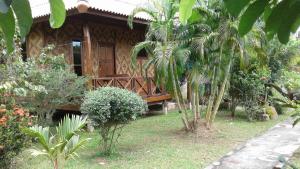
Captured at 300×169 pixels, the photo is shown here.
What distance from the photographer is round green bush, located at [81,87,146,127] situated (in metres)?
6.43

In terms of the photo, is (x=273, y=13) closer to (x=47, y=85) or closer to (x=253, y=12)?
(x=253, y=12)

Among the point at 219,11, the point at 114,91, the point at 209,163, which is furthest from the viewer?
the point at 219,11

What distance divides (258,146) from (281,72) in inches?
221

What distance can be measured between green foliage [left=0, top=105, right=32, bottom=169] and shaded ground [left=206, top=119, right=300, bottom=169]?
3.11m

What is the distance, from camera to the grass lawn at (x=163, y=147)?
6078mm

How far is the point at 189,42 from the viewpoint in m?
7.97

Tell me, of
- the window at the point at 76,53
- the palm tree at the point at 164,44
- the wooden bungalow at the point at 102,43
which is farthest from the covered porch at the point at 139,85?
the palm tree at the point at 164,44

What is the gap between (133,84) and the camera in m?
11.4

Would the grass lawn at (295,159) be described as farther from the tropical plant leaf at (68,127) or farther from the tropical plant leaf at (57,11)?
the tropical plant leaf at (57,11)

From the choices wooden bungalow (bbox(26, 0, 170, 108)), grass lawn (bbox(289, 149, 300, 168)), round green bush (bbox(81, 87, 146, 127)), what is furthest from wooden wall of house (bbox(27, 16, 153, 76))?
grass lawn (bbox(289, 149, 300, 168))

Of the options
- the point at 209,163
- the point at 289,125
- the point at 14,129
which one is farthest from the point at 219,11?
Answer: the point at 14,129

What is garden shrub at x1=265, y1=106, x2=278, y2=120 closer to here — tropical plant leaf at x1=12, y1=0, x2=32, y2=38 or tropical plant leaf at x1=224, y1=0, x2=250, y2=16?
tropical plant leaf at x1=224, y1=0, x2=250, y2=16

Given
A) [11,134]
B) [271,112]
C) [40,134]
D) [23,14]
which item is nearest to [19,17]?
[23,14]

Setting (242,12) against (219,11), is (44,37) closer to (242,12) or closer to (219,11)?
(219,11)
